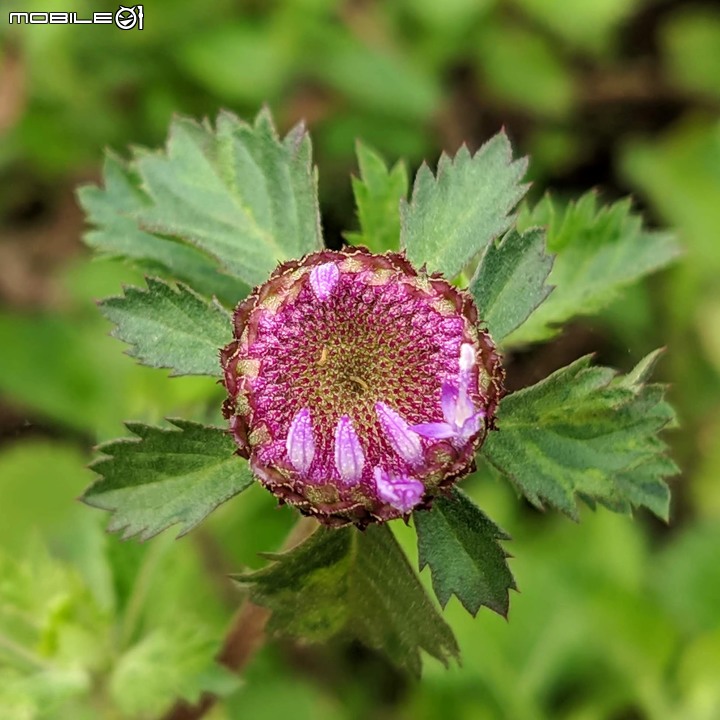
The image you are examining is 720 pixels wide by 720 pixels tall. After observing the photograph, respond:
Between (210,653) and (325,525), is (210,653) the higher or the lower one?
the lower one

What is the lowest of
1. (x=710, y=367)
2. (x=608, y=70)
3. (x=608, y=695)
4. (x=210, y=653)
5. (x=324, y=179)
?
(x=608, y=695)

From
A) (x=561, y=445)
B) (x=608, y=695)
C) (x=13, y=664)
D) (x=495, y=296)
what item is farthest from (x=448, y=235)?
(x=608, y=695)

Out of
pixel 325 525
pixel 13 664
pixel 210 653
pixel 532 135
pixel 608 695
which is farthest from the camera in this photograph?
pixel 532 135

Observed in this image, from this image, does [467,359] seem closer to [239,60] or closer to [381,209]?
[381,209]

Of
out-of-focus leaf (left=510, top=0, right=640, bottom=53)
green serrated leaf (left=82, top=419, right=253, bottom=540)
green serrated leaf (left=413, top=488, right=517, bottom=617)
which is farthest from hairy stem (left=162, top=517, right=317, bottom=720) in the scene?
out-of-focus leaf (left=510, top=0, right=640, bottom=53)

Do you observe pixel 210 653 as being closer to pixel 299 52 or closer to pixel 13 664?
pixel 13 664

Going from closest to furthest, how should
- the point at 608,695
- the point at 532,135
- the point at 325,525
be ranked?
1. the point at 325,525
2. the point at 608,695
3. the point at 532,135

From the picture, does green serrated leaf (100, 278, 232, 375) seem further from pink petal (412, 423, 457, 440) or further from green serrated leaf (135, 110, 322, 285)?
pink petal (412, 423, 457, 440)

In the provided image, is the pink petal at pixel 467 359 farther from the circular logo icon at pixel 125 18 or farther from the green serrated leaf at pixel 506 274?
the circular logo icon at pixel 125 18

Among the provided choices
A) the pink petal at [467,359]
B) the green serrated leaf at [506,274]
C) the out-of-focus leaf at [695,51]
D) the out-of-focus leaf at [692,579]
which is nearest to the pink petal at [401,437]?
the pink petal at [467,359]
